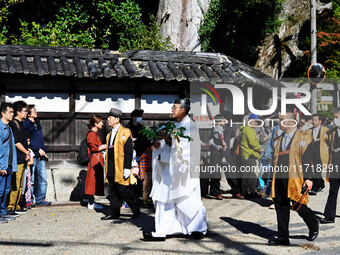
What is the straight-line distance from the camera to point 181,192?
6.68m

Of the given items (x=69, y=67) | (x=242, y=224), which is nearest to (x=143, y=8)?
(x=69, y=67)

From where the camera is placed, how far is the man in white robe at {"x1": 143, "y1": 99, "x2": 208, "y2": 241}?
6691 mm

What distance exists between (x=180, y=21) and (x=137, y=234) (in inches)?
558

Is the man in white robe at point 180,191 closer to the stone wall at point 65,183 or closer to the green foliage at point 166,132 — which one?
the green foliage at point 166,132

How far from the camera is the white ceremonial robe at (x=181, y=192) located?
6695 mm

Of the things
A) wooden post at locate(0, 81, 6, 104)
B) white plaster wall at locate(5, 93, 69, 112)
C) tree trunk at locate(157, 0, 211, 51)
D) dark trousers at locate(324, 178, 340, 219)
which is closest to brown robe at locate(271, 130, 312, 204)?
dark trousers at locate(324, 178, 340, 219)

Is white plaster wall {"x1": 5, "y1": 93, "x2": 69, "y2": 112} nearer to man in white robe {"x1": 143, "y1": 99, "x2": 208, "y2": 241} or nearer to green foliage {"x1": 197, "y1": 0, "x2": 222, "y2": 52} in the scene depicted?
man in white robe {"x1": 143, "y1": 99, "x2": 208, "y2": 241}

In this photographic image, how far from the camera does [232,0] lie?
20.8 meters

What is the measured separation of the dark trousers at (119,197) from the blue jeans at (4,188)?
5.98ft

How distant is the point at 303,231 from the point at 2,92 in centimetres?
755

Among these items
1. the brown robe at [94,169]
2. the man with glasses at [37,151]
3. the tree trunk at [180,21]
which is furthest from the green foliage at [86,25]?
the brown robe at [94,169]

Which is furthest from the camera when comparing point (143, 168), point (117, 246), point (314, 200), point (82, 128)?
point (82, 128)

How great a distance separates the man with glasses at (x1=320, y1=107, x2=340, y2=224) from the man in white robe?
2.52 meters

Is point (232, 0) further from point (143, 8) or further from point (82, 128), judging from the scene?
point (82, 128)
